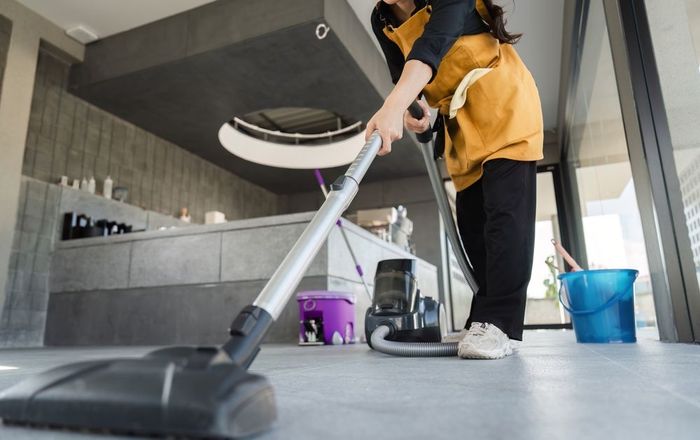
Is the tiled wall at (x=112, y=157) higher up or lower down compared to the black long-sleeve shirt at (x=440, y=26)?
higher up

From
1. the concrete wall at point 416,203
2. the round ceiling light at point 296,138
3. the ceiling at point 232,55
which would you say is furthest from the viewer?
the concrete wall at point 416,203

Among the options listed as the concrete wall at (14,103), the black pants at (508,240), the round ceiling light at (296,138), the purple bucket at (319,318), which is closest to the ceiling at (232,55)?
the concrete wall at (14,103)

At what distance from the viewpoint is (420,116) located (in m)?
1.43

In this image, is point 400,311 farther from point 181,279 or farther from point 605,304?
point 181,279

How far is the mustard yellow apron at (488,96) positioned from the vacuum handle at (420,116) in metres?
0.07

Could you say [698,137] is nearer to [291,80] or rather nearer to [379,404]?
[379,404]

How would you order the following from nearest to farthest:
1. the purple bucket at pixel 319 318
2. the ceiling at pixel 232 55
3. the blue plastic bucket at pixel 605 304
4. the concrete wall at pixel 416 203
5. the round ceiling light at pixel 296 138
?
the blue plastic bucket at pixel 605 304 < the purple bucket at pixel 319 318 < the ceiling at pixel 232 55 < the round ceiling light at pixel 296 138 < the concrete wall at pixel 416 203

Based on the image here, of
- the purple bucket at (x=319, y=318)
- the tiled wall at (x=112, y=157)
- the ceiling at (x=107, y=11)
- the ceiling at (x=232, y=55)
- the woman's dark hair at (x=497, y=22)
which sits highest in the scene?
the ceiling at (x=107, y=11)

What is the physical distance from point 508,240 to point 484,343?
266 millimetres

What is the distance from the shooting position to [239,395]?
409 millimetres

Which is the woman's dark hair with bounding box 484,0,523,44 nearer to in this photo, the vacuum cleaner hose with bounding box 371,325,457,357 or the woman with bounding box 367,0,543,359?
the woman with bounding box 367,0,543,359

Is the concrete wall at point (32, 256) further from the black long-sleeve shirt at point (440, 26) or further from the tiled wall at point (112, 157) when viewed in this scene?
the black long-sleeve shirt at point (440, 26)

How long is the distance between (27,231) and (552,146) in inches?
240

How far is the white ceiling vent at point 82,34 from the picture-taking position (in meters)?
4.30
